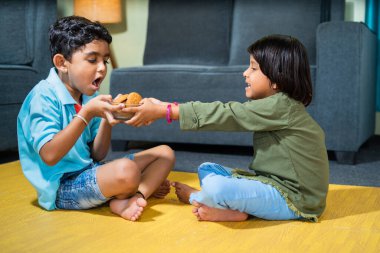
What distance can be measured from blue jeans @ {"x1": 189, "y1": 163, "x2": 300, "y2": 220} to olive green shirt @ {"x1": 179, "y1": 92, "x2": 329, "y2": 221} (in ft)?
0.09

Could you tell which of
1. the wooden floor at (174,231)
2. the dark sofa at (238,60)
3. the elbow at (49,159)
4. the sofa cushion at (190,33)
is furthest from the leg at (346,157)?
the elbow at (49,159)

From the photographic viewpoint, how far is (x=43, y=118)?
140 cm

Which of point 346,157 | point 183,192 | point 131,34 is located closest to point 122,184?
point 183,192

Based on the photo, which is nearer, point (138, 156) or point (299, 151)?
point (299, 151)

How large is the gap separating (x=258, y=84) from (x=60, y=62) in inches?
22.3

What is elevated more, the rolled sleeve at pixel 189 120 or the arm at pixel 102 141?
the rolled sleeve at pixel 189 120

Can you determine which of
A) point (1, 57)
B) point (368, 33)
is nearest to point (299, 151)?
point (368, 33)

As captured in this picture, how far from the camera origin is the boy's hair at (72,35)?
146cm

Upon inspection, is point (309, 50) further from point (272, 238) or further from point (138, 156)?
point (272, 238)

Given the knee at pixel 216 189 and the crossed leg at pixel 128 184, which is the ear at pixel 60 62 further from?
the knee at pixel 216 189

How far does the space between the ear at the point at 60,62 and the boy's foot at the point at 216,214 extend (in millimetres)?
539

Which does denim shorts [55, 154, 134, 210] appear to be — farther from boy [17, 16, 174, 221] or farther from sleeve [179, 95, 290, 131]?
sleeve [179, 95, 290, 131]

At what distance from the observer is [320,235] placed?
1.24m

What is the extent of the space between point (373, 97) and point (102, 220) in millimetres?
2105
